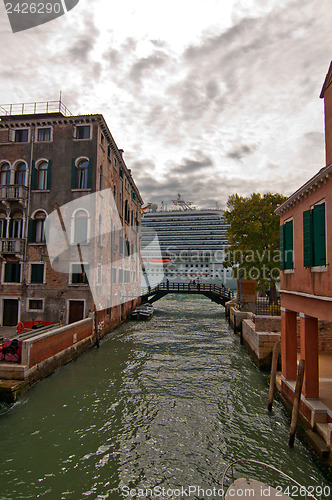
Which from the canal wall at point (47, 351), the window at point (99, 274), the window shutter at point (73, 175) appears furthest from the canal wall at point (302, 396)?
the window shutter at point (73, 175)

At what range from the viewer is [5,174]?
64.5 ft

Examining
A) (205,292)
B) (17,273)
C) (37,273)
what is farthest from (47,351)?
(205,292)

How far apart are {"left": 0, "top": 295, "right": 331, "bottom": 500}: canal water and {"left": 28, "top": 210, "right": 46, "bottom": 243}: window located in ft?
26.6

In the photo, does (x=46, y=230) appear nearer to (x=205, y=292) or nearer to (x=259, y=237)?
(x=259, y=237)

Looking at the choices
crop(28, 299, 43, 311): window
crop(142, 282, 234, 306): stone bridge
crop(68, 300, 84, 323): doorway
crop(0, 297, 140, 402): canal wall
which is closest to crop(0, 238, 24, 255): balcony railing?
crop(28, 299, 43, 311): window

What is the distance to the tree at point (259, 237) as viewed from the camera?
19130mm

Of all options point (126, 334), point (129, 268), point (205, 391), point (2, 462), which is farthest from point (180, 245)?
point (2, 462)

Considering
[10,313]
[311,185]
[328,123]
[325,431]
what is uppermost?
[328,123]

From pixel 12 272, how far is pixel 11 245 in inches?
71.1

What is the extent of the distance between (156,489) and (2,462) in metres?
3.64

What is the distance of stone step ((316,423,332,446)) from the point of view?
662cm

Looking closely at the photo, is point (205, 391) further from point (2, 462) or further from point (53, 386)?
point (2, 462)

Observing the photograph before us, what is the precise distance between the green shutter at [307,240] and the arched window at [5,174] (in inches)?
722

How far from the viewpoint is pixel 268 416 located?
9242 mm
